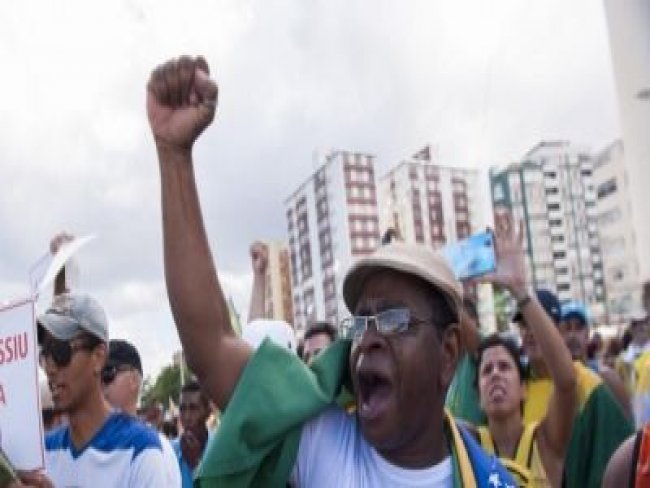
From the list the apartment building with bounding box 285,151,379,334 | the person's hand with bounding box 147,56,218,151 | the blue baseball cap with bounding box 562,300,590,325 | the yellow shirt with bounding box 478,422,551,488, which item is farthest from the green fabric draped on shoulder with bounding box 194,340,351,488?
the apartment building with bounding box 285,151,379,334

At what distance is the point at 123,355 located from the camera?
15.1 feet

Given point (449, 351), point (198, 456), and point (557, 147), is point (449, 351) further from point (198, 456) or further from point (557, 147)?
point (557, 147)

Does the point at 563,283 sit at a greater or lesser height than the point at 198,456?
greater

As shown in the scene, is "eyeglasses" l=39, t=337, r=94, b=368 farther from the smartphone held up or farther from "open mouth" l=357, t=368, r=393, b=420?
the smartphone held up

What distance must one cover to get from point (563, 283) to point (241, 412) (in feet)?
421

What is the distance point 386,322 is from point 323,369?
18cm

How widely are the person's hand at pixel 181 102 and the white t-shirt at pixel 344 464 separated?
0.69 metres

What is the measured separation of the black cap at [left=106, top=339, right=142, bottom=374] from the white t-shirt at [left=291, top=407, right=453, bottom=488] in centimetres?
272

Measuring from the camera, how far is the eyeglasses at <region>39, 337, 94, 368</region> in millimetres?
3016

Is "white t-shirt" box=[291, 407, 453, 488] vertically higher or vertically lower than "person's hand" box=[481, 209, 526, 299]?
lower

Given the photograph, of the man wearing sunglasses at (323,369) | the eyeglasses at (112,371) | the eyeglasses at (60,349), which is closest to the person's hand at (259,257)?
the eyeglasses at (112,371)

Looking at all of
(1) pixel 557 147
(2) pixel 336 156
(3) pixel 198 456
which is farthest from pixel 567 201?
(3) pixel 198 456

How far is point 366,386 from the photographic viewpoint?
6.64 feet

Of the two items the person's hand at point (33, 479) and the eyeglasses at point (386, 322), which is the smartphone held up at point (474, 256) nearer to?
the eyeglasses at point (386, 322)
